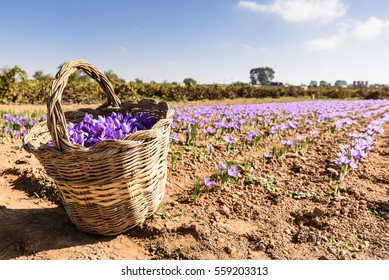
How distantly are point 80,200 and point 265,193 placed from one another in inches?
64.9

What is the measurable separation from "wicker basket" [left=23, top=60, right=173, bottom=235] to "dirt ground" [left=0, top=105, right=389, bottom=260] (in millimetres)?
175

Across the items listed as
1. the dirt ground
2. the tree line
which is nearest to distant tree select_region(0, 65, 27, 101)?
the tree line

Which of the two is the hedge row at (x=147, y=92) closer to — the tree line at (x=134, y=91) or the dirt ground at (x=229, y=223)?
the tree line at (x=134, y=91)

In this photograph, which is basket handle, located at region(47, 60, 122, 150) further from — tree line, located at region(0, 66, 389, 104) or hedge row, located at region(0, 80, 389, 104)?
hedge row, located at region(0, 80, 389, 104)

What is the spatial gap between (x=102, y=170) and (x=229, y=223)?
3.53 ft

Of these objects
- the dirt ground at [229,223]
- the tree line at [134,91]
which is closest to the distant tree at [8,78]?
the tree line at [134,91]

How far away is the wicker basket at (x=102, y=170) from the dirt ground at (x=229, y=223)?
6.9 inches

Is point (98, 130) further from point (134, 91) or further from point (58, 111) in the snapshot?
point (134, 91)

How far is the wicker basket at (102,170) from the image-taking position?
1751 millimetres

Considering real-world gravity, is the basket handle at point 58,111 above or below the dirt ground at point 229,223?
above

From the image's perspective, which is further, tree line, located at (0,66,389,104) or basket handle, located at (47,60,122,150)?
tree line, located at (0,66,389,104)

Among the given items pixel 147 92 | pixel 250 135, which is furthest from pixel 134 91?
pixel 250 135

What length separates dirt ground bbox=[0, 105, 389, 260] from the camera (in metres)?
2.05

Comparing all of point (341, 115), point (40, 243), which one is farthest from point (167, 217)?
point (341, 115)
